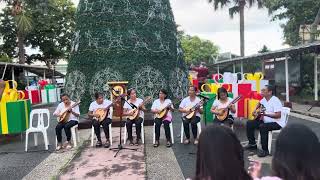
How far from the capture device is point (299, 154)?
2.47 metres

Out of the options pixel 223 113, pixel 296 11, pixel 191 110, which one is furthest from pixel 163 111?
pixel 296 11

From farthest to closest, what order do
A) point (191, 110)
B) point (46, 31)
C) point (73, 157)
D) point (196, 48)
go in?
point (196, 48), point (46, 31), point (191, 110), point (73, 157)

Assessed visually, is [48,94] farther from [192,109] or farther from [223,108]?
[223,108]

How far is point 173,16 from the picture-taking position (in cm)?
1659

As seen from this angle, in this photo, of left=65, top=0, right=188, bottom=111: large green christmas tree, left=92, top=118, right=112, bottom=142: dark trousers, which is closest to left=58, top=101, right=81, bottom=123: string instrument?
left=92, top=118, right=112, bottom=142: dark trousers

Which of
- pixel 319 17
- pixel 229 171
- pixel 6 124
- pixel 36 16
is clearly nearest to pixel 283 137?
pixel 229 171

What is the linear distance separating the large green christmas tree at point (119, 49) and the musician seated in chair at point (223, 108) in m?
5.86

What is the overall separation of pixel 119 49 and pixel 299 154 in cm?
1268

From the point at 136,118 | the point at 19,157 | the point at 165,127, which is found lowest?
the point at 19,157

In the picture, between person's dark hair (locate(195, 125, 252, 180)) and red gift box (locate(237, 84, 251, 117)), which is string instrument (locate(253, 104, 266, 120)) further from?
person's dark hair (locate(195, 125, 252, 180))

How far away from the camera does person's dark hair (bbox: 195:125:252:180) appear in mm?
2521

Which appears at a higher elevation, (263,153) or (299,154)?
(299,154)

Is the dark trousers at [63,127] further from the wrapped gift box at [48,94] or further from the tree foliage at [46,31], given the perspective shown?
the tree foliage at [46,31]

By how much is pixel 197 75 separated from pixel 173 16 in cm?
881
